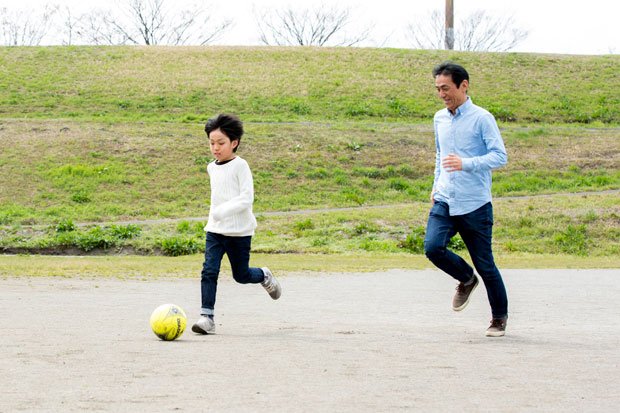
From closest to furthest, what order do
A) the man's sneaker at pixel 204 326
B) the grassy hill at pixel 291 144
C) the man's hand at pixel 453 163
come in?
the man's hand at pixel 453 163 → the man's sneaker at pixel 204 326 → the grassy hill at pixel 291 144

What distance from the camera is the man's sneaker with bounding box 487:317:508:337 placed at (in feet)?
27.2

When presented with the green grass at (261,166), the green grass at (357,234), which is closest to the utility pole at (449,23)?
the green grass at (261,166)

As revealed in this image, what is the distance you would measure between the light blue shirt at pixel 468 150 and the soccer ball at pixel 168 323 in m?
2.24

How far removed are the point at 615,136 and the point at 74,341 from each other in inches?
1235

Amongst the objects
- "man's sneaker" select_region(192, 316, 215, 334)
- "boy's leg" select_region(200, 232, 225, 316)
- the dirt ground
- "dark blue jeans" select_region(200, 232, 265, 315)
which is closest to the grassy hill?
the dirt ground

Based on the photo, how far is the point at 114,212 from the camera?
27.4m

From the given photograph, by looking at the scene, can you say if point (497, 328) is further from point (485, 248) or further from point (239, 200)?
point (239, 200)

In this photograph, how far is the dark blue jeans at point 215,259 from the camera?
8.61 metres

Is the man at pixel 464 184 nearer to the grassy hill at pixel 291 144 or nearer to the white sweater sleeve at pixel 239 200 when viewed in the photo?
the white sweater sleeve at pixel 239 200

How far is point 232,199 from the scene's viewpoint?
28.2 feet

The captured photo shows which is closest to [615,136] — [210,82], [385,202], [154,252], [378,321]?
[385,202]

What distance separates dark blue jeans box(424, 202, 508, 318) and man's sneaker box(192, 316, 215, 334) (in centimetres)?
183

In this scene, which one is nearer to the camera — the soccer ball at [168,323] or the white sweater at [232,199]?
the soccer ball at [168,323]

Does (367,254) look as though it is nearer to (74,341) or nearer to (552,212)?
(552,212)
